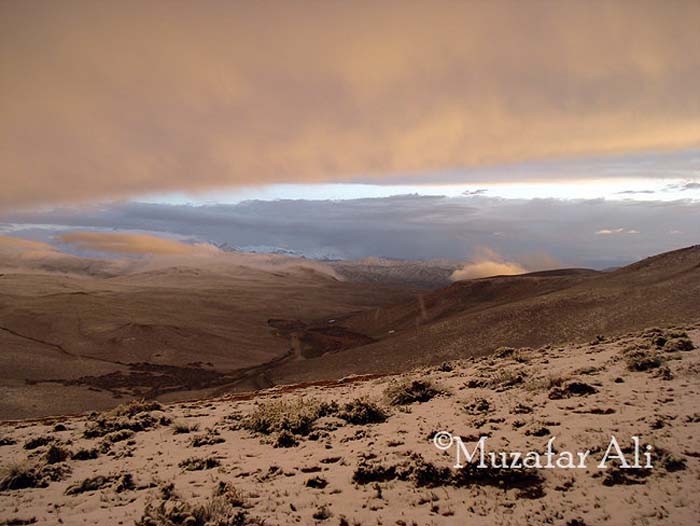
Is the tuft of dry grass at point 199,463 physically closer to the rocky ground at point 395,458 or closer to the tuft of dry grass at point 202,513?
the rocky ground at point 395,458

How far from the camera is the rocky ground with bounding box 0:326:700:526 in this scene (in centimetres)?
677

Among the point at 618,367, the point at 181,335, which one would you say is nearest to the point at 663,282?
the point at 618,367

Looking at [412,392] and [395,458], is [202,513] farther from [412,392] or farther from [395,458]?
[412,392]

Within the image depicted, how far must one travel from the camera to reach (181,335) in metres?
72.9

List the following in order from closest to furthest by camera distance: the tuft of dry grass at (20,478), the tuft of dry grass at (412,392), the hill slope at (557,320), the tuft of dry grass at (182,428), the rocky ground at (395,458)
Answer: the rocky ground at (395,458) → the tuft of dry grass at (20,478) → the tuft of dry grass at (182,428) → the tuft of dry grass at (412,392) → the hill slope at (557,320)

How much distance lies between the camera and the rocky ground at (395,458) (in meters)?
6.77

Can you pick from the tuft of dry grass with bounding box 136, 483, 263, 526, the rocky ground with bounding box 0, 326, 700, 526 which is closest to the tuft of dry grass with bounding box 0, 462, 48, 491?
the rocky ground with bounding box 0, 326, 700, 526

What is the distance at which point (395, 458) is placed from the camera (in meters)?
9.01

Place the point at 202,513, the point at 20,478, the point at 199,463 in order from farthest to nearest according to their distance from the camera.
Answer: the point at 199,463 → the point at 20,478 → the point at 202,513

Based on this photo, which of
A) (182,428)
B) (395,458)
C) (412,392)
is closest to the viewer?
(395,458)

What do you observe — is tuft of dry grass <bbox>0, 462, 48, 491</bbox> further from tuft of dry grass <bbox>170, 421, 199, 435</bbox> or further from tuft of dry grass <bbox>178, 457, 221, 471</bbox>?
tuft of dry grass <bbox>170, 421, 199, 435</bbox>

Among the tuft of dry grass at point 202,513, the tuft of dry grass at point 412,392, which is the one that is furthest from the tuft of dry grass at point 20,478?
the tuft of dry grass at point 412,392

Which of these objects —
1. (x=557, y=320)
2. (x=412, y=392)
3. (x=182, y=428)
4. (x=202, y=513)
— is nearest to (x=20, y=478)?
(x=182, y=428)

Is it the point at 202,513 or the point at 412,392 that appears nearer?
the point at 202,513
